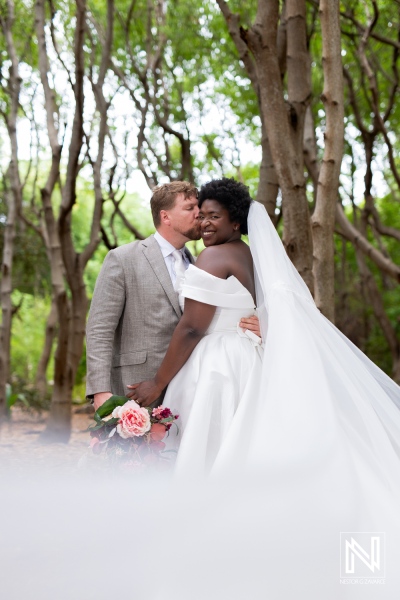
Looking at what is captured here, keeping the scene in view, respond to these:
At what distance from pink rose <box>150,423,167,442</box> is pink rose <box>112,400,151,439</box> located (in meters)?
0.08

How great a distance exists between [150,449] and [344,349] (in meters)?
1.05

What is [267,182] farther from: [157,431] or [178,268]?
[157,431]

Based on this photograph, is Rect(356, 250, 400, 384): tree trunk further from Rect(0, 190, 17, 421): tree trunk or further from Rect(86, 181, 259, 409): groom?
Rect(86, 181, 259, 409): groom

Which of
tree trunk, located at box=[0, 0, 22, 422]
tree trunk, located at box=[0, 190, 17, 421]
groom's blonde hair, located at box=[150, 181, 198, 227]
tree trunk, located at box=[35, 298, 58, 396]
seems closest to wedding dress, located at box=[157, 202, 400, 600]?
groom's blonde hair, located at box=[150, 181, 198, 227]

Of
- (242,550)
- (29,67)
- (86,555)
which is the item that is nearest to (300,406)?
(242,550)

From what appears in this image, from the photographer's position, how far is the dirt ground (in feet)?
25.4

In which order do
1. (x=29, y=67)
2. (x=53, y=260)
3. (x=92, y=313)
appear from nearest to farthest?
1. (x=92, y=313)
2. (x=53, y=260)
3. (x=29, y=67)

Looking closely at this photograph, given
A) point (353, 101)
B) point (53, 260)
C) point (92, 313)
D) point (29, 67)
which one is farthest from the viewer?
point (29, 67)

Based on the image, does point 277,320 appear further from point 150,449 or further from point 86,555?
point 86,555

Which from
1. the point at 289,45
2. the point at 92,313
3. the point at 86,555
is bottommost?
the point at 86,555

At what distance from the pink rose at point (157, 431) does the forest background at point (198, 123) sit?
1.67 meters

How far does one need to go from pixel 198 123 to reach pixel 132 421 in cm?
1061

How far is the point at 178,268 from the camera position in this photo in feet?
13.0

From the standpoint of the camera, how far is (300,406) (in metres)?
3.25
